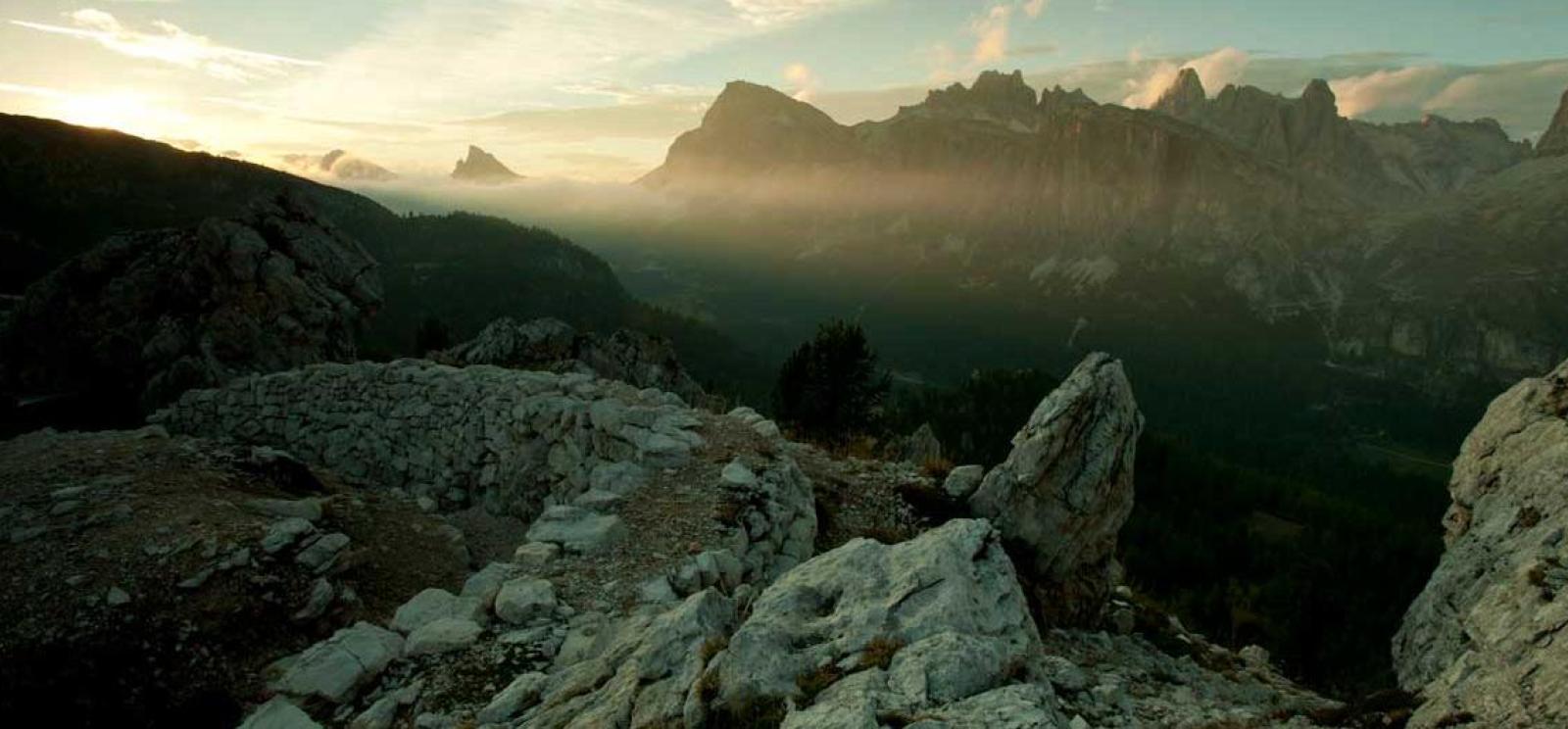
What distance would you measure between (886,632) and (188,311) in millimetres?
39337

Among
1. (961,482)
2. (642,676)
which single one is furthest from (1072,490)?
(642,676)

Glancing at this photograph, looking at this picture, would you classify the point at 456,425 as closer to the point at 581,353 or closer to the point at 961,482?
the point at 961,482

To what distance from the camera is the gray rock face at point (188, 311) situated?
3297cm

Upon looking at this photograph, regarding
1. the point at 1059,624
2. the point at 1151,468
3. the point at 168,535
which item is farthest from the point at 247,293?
the point at 1151,468

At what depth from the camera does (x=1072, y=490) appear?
19391mm

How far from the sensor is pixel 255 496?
18.3 meters

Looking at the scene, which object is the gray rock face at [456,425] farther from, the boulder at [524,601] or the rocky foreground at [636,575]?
the boulder at [524,601]

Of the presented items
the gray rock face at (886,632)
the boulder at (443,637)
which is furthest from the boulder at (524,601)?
the gray rock face at (886,632)

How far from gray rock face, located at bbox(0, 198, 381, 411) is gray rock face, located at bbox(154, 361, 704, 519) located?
6.48m

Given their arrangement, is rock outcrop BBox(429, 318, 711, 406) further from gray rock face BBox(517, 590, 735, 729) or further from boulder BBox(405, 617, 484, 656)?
gray rock face BBox(517, 590, 735, 729)

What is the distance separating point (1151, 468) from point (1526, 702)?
417 feet

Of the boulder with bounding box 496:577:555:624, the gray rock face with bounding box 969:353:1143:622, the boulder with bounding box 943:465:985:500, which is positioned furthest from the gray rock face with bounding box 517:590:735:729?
the boulder with bounding box 943:465:985:500

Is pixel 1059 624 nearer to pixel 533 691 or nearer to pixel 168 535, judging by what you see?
pixel 533 691

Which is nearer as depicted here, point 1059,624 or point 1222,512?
point 1059,624
